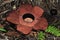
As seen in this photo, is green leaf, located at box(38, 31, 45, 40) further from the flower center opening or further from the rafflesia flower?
the flower center opening

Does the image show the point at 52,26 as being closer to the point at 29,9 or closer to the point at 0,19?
the point at 29,9

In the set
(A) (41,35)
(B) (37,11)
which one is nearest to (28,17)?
(B) (37,11)

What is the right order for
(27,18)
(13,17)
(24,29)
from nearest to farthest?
(24,29)
(13,17)
(27,18)

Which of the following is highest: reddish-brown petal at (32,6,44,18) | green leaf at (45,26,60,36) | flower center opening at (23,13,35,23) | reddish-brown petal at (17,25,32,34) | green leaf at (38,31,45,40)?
reddish-brown petal at (32,6,44,18)

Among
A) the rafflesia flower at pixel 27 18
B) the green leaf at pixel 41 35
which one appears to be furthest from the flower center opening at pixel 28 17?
the green leaf at pixel 41 35

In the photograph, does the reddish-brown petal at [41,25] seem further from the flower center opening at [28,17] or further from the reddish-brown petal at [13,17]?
the reddish-brown petal at [13,17]

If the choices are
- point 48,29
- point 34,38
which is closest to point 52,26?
point 48,29

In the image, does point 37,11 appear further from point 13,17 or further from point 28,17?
point 13,17

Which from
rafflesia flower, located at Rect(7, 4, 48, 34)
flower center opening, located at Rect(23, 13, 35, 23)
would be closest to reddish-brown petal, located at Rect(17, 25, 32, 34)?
rafflesia flower, located at Rect(7, 4, 48, 34)
